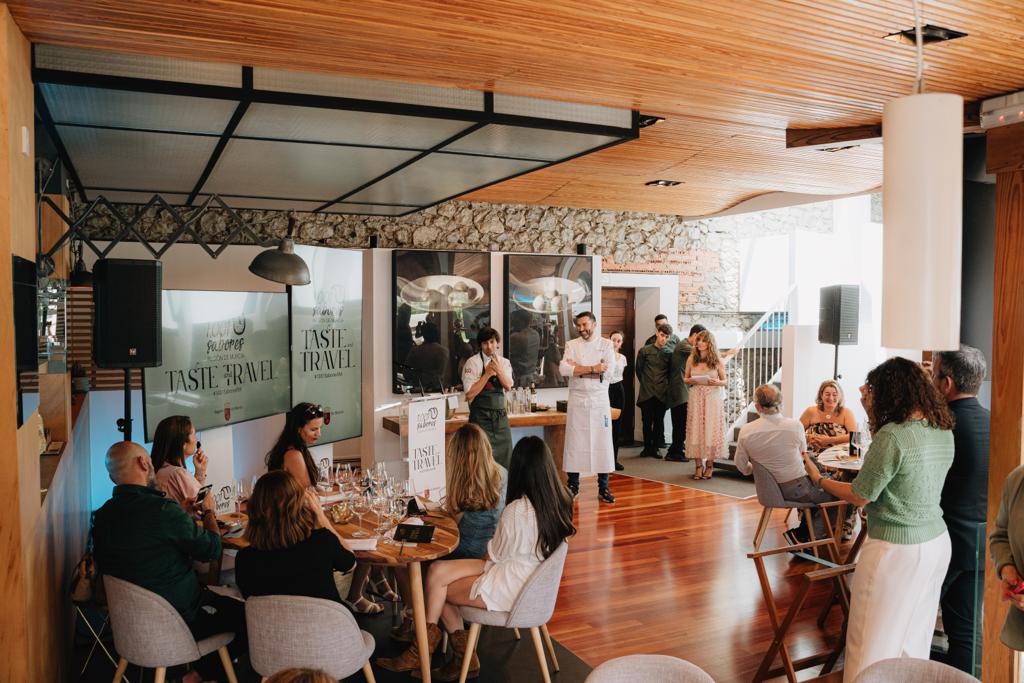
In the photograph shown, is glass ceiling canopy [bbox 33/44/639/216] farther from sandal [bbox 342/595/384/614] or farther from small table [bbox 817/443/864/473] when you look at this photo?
sandal [bbox 342/595/384/614]

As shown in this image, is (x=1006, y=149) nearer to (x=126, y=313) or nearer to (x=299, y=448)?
(x=299, y=448)

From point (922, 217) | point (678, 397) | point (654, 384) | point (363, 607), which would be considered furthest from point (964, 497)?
point (654, 384)

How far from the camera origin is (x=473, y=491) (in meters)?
4.41

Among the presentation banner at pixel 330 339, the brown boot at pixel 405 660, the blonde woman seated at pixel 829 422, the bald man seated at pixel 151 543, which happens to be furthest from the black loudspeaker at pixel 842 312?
the bald man seated at pixel 151 543

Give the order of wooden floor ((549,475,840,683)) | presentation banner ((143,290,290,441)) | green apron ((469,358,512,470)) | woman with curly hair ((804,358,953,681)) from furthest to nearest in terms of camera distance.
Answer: green apron ((469,358,512,470)), presentation banner ((143,290,290,441)), wooden floor ((549,475,840,683)), woman with curly hair ((804,358,953,681))

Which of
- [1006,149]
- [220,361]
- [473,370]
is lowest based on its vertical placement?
[473,370]

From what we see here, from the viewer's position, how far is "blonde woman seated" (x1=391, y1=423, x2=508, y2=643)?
443cm

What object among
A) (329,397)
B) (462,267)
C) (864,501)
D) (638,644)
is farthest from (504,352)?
(864,501)

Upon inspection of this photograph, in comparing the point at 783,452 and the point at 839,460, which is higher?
the point at 783,452

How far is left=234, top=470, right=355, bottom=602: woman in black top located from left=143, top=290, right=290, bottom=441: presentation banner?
8.71ft

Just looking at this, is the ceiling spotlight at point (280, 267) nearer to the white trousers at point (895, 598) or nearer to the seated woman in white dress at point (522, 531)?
Result: the seated woman in white dress at point (522, 531)

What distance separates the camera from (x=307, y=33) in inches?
129

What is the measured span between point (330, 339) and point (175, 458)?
9.33 feet

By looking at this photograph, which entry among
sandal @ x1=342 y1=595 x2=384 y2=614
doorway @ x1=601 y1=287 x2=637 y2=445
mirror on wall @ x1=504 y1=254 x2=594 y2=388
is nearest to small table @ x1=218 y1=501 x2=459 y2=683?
sandal @ x1=342 y1=595 x2=384 y2=614
